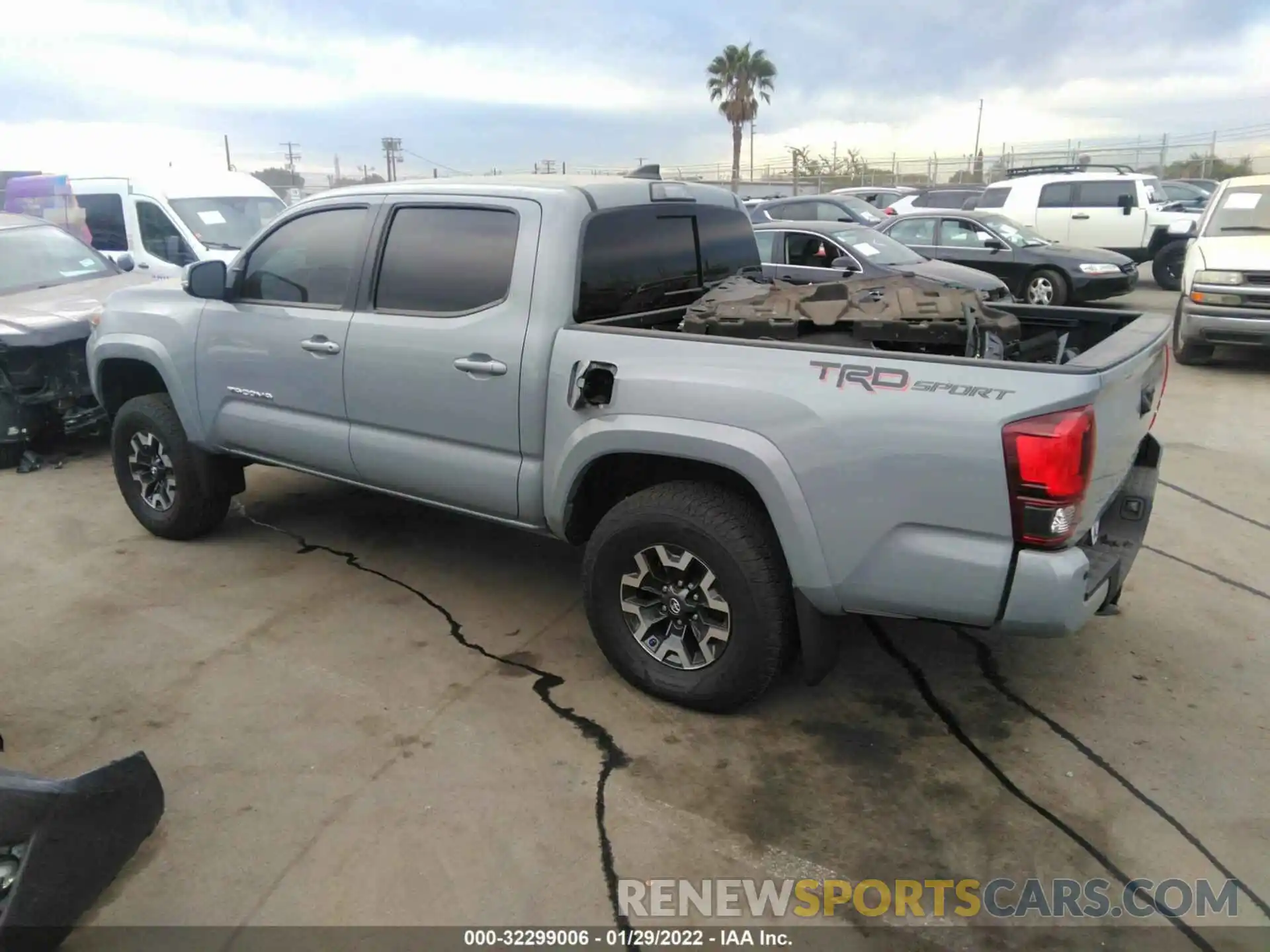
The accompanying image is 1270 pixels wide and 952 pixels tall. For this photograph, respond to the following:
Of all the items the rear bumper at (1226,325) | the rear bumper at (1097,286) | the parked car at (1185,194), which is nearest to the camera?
the rear bumper at (1226,325)

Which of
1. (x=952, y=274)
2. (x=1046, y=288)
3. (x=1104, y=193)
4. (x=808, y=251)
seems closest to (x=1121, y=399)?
(x=808, y=251)

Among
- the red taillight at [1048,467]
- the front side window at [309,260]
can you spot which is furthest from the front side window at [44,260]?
the red taillight at [1048,467]

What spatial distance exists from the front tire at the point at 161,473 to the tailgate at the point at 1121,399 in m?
4.37

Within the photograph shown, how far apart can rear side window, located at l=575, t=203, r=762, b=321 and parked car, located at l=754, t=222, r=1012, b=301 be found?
226 inches

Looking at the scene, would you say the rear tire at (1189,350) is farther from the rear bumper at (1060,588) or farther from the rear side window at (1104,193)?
the rear bumper at (1060,588)

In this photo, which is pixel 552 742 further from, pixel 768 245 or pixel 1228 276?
pixel 1228 276

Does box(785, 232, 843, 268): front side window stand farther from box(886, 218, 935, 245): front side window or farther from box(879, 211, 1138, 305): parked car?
box(886, 218, 935, 245): front side window

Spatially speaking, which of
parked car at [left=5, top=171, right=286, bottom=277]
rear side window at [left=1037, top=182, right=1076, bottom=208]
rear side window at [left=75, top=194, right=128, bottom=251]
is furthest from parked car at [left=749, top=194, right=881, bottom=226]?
rear side window at [left=75, top=194, right=128, bottom=251]

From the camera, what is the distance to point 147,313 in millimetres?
5086

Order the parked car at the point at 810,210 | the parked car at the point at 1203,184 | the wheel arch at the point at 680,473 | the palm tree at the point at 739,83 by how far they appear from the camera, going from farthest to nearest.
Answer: the palm tree at the point at 739,83 < the parked car at the point at 1203,184 < the parked car at the point at 810,210 < the wheel arch at the point at 680,473

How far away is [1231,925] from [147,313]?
5.39m

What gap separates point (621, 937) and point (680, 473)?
1.64 m

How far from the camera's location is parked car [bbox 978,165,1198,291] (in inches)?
615

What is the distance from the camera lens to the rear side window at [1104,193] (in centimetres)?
1574
